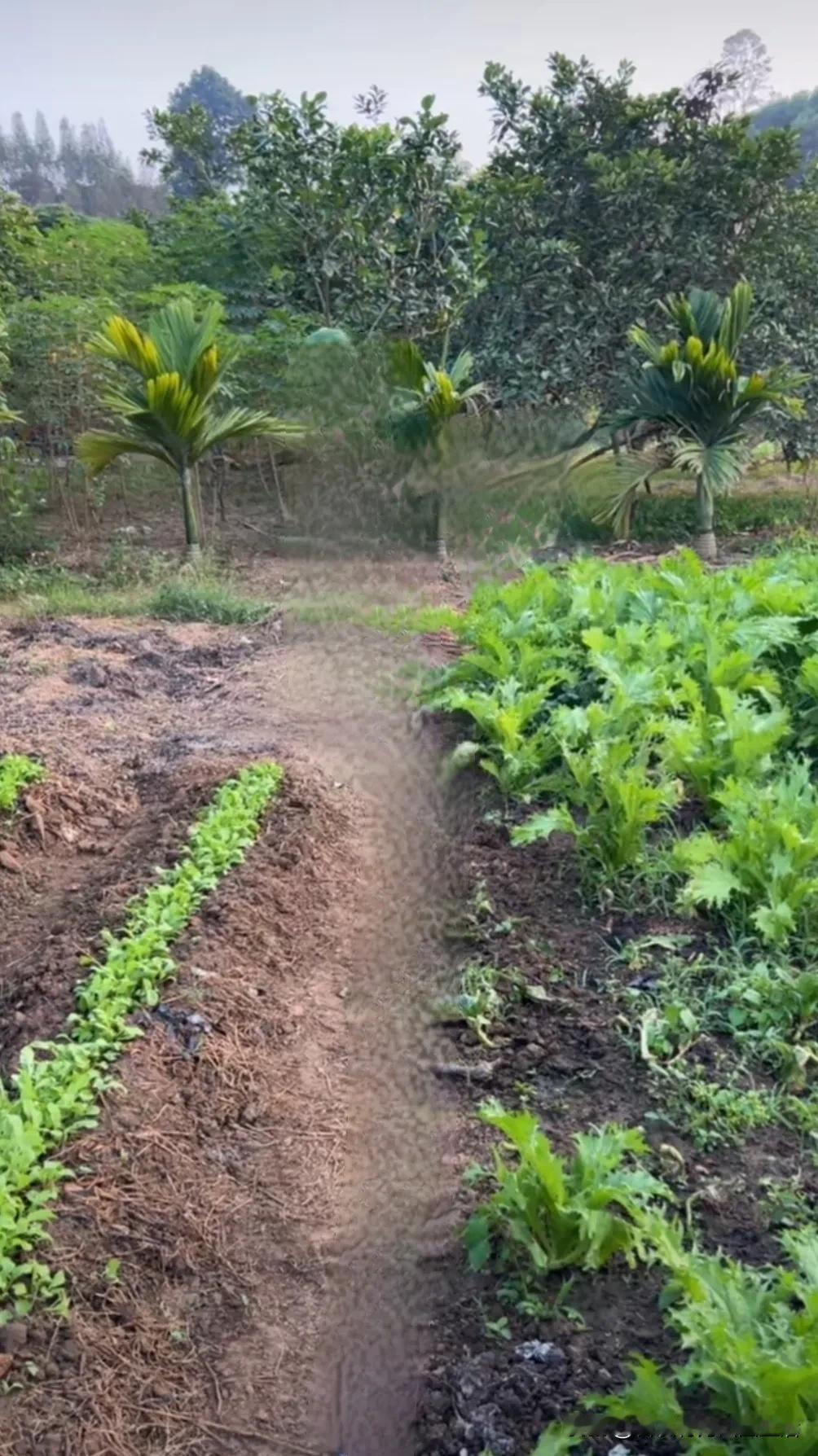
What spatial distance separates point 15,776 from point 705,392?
5.12 m

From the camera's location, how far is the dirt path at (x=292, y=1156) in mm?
1427

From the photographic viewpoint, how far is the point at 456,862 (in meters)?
2.56

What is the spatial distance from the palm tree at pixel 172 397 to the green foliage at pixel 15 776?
282cm

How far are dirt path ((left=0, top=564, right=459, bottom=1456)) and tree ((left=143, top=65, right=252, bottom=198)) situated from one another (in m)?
4.01

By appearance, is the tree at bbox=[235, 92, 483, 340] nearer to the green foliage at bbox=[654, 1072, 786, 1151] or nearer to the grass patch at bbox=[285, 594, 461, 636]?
the grass patch at bbox=[285, 594, 461, 636]

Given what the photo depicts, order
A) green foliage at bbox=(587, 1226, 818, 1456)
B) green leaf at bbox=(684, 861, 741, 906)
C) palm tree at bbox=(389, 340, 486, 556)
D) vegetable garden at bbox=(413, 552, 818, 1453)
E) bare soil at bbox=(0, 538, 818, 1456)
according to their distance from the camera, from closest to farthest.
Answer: green foliage at bbox=(587, 1226, 818, 1456) < vegetable garden at bbox=(413, 552, 818, 1453) < bare soil at bbox=(0, 538, 818, 1456) < palm tree at bbox=(389, 340, 486, 556) < green leaf at bbox=(684, 861, 741, 906)

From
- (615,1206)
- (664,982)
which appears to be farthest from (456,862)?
(615,1206)

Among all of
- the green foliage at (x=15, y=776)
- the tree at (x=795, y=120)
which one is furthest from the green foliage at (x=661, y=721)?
the tree at (x=795, y=120)

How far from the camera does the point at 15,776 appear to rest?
10.3 feet

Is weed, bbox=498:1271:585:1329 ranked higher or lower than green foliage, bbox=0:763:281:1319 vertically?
lower

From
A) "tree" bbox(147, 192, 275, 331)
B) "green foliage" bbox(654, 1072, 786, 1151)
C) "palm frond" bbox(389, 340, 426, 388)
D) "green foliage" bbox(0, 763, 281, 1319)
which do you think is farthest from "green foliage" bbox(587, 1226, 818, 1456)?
"tree" bbox(147, 192, 275, 331)

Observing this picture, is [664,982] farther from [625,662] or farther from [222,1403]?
[625,662]

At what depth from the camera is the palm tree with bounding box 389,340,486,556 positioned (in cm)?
197

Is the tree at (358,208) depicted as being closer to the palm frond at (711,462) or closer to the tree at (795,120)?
the palm frond at (711,462)
